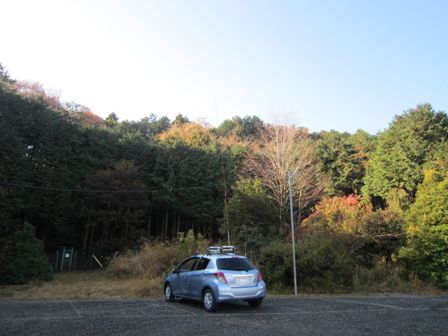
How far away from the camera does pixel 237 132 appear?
58.8 metres

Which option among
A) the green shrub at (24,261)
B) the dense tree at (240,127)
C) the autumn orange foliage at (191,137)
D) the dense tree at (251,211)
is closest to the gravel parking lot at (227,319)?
the green shrub at (24,261)

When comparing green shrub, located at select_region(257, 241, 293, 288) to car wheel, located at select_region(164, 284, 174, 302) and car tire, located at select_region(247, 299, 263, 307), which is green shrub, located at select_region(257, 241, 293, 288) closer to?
car wheel, located at select_region(164, 284, 174, 302)

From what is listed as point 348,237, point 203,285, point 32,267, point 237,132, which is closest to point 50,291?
point 32,267

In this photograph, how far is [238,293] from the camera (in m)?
10.4

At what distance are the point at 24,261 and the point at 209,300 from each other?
15103 mm

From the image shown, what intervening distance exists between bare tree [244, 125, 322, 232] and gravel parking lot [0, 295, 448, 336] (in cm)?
1724

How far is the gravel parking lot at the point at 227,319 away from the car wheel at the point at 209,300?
0.19 m

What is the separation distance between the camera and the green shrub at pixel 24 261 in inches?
812

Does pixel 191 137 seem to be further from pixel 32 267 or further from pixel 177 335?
pixel 177 335

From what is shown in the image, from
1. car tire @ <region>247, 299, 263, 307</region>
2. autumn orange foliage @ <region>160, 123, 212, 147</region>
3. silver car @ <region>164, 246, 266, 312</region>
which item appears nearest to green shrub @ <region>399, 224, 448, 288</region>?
car tire @ <region>247, 299, 263, 307</region>

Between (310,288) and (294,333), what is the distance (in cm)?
1008

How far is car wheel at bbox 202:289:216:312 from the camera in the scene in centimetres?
1041

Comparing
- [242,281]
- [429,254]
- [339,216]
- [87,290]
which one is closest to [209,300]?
[242,281]

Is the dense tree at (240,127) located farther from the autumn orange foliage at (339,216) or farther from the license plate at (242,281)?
the license plate at (242,281)
